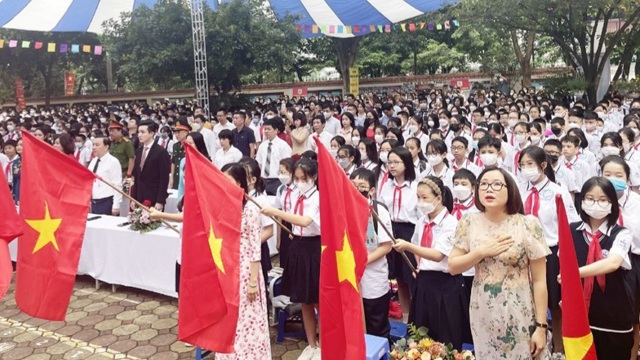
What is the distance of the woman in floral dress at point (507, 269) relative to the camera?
2.46 m

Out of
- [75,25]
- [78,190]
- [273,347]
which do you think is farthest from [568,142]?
[75,25]

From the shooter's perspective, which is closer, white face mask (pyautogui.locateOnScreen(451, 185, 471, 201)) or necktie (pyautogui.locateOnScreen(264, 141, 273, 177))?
white face mask (pyautogui.locateOnScreen(451, 185, 471, 201))

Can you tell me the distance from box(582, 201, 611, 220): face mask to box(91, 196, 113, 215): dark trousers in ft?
15.3

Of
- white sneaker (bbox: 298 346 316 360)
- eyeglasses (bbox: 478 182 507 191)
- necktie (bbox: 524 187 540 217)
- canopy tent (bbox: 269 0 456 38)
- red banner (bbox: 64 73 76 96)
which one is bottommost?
white sneaker (bbox: 298 346 316 360)

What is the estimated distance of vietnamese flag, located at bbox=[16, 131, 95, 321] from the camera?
9.70 ft

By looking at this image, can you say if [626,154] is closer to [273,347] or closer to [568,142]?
[568,142]

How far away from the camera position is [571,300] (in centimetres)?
237

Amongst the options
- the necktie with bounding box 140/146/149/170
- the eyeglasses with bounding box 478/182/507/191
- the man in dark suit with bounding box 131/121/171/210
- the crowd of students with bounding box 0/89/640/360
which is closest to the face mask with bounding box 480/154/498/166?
the crowd of students with bounding box 0/89/640/360

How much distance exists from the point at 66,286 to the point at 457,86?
1866 cm

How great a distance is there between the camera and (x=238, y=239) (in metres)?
2.93

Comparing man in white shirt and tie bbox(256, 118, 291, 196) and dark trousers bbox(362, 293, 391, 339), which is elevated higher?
man in white shirt and tie bbox(256, 118, 291, 196)

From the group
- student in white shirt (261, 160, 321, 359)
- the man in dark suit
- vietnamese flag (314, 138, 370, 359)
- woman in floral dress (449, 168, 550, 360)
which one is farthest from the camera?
the man in dark suit

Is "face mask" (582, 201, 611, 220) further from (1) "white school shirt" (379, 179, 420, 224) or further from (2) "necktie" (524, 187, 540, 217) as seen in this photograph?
(1) "white school shirt" (379, 179, 420, 224)

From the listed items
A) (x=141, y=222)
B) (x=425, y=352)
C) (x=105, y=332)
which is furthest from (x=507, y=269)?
(x=141, y=222)
